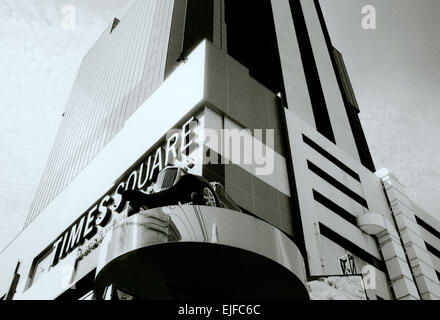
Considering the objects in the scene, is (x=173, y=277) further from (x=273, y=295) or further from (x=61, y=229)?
(x=61, y=229)

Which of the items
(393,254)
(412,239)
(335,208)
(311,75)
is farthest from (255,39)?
(393,254)

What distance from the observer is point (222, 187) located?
1276cm

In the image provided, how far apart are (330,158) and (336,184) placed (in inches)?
68.7

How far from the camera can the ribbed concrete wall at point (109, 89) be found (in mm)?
28031

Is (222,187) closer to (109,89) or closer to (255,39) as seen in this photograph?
(255,39)

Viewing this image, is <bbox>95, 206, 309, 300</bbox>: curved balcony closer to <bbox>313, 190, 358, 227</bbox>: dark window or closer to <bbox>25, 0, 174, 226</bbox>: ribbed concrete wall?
<bbox>313, 190, 358, 227</bbox>: dark window

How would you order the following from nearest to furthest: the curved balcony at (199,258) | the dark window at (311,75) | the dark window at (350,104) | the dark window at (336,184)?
the curved balcony at (199,258) → the dark window at (336,184) → the dark window at (311,75) → the dark window at (350,104)

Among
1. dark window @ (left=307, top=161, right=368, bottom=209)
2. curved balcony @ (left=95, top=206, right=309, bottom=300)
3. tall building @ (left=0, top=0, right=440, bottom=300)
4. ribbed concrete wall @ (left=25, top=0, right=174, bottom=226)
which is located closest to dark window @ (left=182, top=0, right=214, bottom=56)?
tall building @ (left=0, top=0, right=440, bottom=300)

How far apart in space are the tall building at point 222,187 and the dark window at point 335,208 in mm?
81

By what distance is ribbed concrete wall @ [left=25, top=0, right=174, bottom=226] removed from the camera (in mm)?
28031

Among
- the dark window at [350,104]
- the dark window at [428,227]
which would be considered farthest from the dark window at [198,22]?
the dark window at [428,227]

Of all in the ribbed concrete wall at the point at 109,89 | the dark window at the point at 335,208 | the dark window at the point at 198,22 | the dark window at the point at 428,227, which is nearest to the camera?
the dark window at the point at 335,208

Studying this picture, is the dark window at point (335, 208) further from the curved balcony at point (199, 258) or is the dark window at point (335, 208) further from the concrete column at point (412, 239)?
the curved balcony at point (199, 258)
